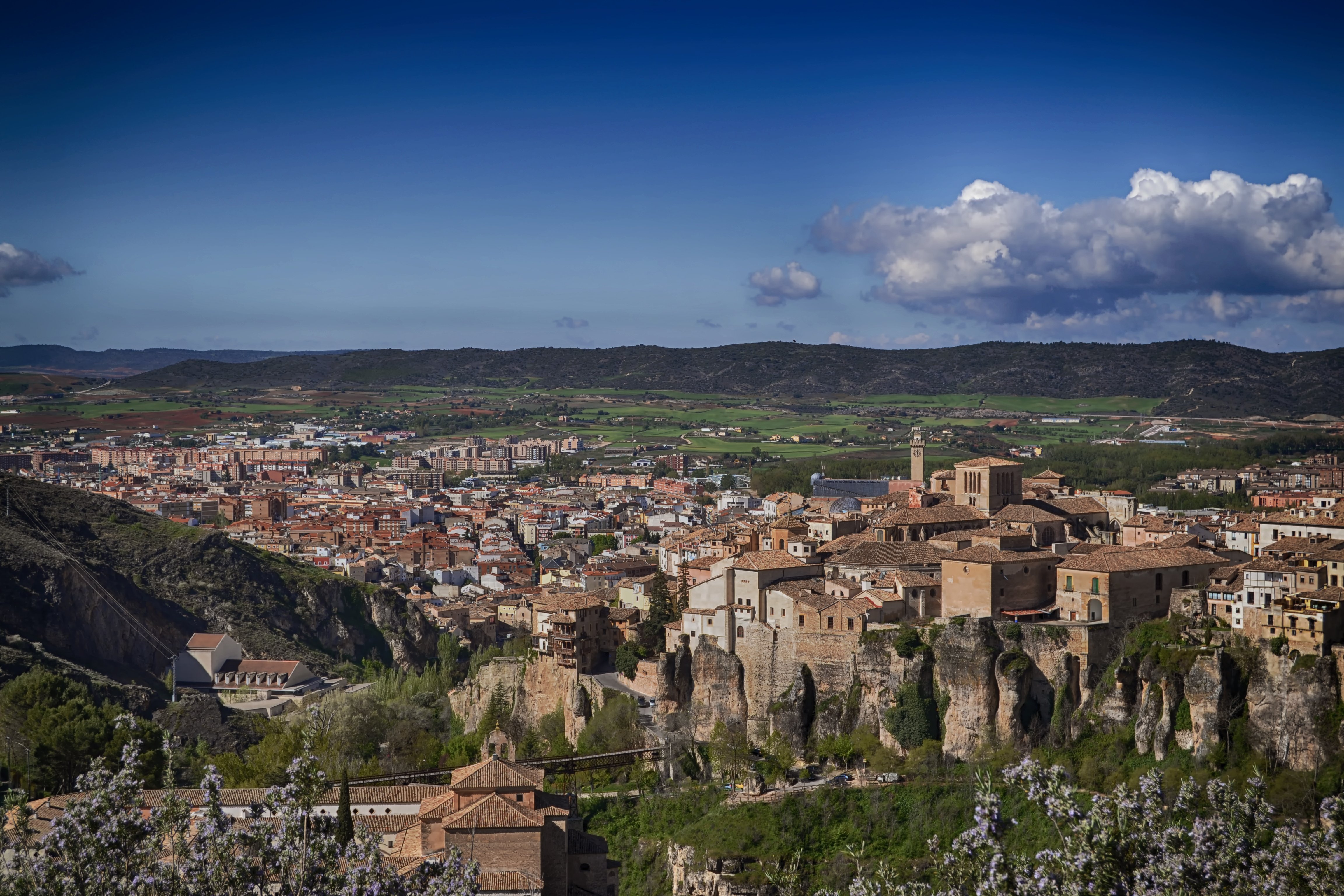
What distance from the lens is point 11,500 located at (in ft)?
252

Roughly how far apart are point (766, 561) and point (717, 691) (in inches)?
174

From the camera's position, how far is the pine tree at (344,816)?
26344mm

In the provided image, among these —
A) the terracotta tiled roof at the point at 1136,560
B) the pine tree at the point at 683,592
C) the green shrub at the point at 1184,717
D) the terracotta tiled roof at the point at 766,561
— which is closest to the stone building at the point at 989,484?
the terracotta tiled roof at the point at 766,561


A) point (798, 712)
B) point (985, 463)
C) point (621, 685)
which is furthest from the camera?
point (985, 463)

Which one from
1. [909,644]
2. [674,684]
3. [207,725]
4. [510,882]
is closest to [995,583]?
[909,644]

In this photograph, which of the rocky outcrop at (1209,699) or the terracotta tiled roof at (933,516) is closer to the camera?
the rocky outcrop at (1209,699)

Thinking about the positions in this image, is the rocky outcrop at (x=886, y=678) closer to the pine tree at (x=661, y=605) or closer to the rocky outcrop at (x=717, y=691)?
the rocky outcrop at (x=717, y=691)

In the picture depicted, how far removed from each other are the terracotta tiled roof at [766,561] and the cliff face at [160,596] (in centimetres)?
2974

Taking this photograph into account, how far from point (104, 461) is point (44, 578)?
103 meters

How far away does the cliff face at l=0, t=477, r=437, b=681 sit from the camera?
63594 millimetres

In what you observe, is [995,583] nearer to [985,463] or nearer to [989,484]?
[989,484]

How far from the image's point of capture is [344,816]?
28531 mm

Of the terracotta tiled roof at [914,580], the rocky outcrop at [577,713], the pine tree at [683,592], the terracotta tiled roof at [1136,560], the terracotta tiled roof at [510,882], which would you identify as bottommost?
the rocky outcrop at [577,713]

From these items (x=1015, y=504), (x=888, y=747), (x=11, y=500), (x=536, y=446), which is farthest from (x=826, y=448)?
(x=888, y=747)
